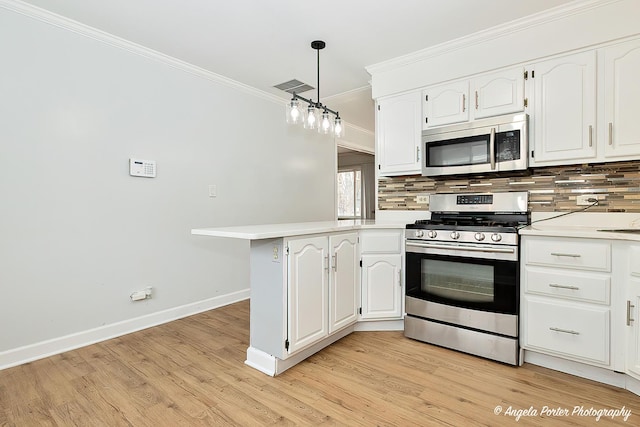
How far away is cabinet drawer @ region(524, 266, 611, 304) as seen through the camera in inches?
75.6

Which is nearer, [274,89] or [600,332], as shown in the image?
[600,332]

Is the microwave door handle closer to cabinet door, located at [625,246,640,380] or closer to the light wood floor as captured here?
cabinet door, located at [625,246,640,380]

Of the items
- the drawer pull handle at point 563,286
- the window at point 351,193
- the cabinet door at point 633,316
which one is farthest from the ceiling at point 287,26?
the window at point 351,193

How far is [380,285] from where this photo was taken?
9.02 feet

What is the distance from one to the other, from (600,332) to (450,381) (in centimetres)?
93

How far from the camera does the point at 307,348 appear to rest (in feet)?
7.45

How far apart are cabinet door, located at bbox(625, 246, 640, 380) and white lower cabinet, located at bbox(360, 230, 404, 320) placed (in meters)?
1.39

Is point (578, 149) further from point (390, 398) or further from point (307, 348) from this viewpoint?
point (307, 348)

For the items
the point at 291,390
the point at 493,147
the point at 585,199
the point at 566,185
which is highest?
the point at 493,147

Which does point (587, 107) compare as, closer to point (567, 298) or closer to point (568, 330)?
point (567, 298)

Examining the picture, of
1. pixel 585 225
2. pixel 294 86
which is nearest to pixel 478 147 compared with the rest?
pixel 585 225

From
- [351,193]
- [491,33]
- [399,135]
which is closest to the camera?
[491,33]

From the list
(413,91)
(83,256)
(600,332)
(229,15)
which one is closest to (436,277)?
(600,332)

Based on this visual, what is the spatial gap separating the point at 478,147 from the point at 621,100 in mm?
893
